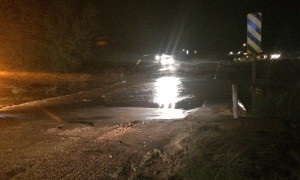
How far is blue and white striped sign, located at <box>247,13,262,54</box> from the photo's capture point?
10047 mm

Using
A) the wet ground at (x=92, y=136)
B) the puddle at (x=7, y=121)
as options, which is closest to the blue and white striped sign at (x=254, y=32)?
the wet ground at (x=92, y=136)

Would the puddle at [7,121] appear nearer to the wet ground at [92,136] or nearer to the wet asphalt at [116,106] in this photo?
the wet ground at [92,136]

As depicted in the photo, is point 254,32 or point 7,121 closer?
point 254,32

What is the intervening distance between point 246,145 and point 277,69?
17.4 m

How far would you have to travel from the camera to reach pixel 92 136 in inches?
339

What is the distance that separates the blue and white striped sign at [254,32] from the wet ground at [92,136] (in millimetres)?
2546

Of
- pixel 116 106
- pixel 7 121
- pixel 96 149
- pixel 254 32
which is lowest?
pixel 96 149

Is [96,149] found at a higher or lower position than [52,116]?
lower

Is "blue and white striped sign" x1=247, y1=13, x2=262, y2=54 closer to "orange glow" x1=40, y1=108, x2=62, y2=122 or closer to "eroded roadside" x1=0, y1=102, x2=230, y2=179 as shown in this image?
"eroded roadside" x1=0, y1=102, x2=230, y2=179

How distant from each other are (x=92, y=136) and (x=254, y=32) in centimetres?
493

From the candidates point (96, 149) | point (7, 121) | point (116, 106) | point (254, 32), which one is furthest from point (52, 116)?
point (254, 32)

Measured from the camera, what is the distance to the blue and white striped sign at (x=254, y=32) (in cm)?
1005

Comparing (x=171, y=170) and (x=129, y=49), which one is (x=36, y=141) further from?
(x=129, y=49)

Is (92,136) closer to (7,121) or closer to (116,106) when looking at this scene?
(7,121)
